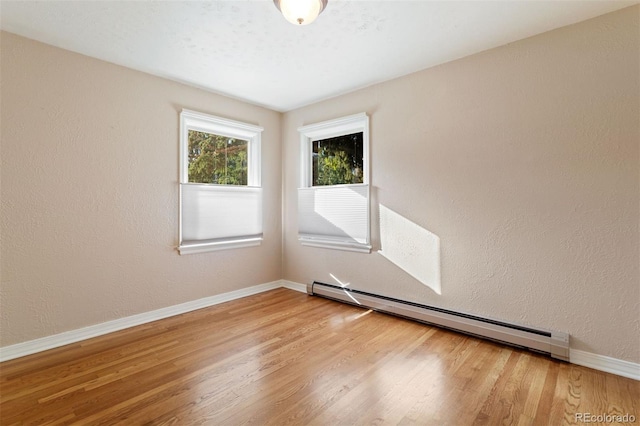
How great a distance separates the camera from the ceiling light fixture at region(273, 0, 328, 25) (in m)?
1.86

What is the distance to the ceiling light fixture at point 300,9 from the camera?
1.86 meters

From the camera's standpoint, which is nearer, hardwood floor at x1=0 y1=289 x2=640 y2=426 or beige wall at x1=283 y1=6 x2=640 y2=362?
hardwood floor at x1=0 y1=289 x2=640 y2=426

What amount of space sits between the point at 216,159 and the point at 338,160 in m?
1.51

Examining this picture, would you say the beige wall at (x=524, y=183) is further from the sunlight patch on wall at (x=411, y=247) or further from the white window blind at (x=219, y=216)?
the white window blind at (x=219, y=216)

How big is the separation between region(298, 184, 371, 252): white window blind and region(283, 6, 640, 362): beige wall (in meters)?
0.20

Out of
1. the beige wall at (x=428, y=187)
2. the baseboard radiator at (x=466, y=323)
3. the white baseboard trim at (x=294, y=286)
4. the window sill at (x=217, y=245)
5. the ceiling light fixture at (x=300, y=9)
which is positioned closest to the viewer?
the ceiling light fixture at (x=300, y=9)

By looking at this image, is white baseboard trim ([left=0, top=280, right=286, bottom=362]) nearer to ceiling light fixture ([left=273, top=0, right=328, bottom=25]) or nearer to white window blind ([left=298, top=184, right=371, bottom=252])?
white window blind ([left=298, top=184, right=371, bottom=252])

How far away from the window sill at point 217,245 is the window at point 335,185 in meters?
0.64

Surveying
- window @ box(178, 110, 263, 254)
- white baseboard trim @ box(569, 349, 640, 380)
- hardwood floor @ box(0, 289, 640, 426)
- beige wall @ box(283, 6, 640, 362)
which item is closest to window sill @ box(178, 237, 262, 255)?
window @ box(178, 110, 263, 254)

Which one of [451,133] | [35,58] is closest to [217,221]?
[35,58]

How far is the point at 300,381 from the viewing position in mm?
2016

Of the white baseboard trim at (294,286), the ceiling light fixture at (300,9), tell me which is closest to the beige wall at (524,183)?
the white baseboard trim at (294,286)

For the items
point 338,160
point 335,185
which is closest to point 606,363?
point 335,185

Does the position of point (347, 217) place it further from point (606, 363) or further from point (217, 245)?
point (606, 363)
